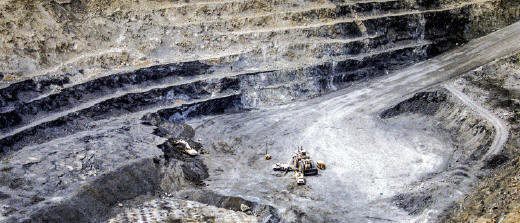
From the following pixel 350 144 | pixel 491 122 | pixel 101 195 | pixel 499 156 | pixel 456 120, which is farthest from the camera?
pixel 456 120

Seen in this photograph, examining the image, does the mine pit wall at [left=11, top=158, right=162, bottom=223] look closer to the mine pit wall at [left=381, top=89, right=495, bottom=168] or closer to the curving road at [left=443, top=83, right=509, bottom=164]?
the mine pit wall at [left=381, top=89, right=495, bottom=168]

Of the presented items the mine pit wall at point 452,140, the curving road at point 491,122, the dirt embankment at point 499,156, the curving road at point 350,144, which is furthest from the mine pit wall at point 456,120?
the dirt embankment at point 499,156

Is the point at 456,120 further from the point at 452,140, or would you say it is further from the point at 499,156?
the point at 499,156

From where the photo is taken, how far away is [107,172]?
20.5m

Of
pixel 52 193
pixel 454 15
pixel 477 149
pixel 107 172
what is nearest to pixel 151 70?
pixel 107 172

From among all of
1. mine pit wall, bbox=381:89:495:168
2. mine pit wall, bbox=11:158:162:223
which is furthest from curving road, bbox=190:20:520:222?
mine pit wall, bbox=11:158:162:223

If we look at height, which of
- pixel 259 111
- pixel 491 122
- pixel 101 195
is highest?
pixel 259 111

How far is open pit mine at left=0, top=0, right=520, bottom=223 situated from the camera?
19.7m

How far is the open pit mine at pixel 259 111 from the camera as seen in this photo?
19.7m

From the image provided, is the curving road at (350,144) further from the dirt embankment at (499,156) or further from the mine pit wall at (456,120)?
the dirt embankment at (499,156)

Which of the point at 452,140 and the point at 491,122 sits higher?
the point at 491,122

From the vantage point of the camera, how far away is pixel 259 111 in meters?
29.7

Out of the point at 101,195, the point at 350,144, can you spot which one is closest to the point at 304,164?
the point at 350,144

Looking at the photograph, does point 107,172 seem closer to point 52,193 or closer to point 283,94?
point 52,193
